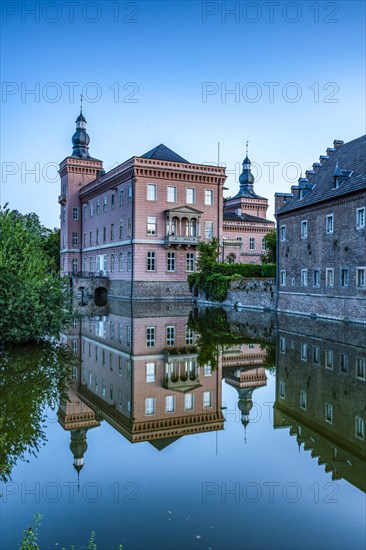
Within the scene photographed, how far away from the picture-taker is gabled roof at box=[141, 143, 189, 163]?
48312mm

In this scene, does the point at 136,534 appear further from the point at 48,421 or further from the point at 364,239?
the point at 364,239

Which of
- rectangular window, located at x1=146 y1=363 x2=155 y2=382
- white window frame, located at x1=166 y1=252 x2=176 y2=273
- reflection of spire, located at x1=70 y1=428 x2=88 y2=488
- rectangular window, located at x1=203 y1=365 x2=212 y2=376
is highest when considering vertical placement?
white window frame, located at x1=166 y1=252 x2=176 y2=273

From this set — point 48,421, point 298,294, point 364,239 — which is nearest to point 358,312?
point 364,239

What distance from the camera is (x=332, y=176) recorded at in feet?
94.1

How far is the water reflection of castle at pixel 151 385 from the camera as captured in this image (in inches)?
356

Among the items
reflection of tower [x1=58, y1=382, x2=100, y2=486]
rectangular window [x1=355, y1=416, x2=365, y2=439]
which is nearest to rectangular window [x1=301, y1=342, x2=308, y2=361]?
rectangular window [x1=355, y1=416, x2=365, y2=439]

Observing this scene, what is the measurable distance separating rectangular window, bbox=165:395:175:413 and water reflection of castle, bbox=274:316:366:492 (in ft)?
6.82

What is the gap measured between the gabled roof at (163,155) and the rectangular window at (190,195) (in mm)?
3044

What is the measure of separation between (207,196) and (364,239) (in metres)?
26.4

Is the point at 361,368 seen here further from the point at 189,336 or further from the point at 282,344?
the point at 189,336

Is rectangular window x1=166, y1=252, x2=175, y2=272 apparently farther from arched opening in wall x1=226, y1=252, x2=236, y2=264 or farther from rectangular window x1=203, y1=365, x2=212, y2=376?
rectangular window x1=203, y1=365, x2=212, y2=376

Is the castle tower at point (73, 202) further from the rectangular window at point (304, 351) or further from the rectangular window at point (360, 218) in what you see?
the rectangular window at point (304, 351)

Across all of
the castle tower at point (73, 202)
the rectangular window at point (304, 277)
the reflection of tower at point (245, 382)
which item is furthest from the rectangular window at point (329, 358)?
the castle tower at point (73, 202)

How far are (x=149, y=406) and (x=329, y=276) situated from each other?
1916cm
